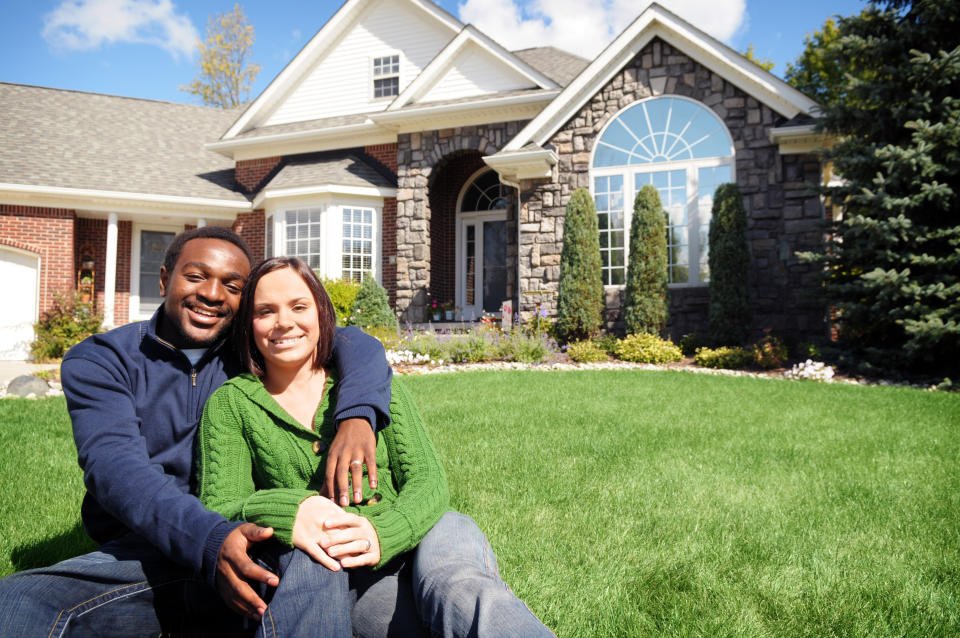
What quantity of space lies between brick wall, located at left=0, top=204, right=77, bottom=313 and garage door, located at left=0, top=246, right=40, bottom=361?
0.79ft

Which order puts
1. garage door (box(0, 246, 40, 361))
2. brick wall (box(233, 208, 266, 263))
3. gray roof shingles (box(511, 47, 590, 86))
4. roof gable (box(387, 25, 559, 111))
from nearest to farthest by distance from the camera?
roof gable (box(387, 25, 559, 111)) < garage door (box(0, 246, 40, 361)) < gray roof shingles (box(511, 47, 590, 86)) < brick wall (box(233, 208, 266, 263))

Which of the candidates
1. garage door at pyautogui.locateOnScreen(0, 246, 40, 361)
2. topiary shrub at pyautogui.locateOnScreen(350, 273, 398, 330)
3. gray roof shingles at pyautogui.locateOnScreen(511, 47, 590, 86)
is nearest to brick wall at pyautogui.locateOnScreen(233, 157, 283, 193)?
garage door at pyautogui.locateOnScreen(0, 246, 40, 361)

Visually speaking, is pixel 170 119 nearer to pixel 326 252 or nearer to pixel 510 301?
pixel 326 252

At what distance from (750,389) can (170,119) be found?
637 inches

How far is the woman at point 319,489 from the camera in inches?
59.3

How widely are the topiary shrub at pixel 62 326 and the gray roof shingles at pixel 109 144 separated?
245 centimetres

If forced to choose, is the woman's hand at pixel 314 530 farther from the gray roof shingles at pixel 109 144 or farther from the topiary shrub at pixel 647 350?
the gray roof shingles at pixel 109 144

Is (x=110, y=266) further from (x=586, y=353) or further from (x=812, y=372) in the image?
(x=812, y=372)

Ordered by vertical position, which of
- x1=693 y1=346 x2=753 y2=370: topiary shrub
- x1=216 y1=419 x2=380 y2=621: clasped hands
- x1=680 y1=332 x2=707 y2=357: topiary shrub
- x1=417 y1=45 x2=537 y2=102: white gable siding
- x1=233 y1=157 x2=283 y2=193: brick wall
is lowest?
x1=216 y1=419 x2=380 y2=621: clasped hands

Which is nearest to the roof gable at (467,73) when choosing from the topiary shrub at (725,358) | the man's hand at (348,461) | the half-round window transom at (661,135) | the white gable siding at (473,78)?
the white gable siding at (473,78)

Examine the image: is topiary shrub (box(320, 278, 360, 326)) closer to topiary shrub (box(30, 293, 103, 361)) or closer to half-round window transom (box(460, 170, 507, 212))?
half-round window transom (box(460, 170, 507, 212))

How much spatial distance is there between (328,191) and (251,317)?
11.1m

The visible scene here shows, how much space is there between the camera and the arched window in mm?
10203

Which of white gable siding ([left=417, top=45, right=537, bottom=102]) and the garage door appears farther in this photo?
the garage door
